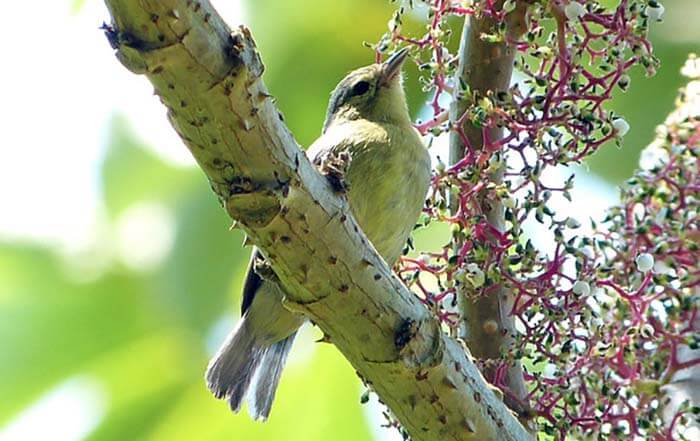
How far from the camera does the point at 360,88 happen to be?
134 inches

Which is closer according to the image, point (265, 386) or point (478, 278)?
point (478, 278)

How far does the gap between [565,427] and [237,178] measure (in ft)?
2.68

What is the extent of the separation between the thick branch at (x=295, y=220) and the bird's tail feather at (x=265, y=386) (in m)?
1.01

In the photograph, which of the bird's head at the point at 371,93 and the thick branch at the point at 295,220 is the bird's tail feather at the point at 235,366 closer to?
the bird's head at the point at 371,93

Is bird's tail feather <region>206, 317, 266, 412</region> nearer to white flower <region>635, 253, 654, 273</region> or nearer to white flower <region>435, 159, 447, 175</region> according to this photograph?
white flower <region>435, 159, 447, 175</region>

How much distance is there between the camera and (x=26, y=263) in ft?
11.7

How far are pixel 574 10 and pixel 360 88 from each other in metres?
1.45

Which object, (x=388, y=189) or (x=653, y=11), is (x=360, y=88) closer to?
(x=388, y=189)

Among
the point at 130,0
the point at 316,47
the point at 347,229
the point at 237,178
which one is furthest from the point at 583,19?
the point at 316,47

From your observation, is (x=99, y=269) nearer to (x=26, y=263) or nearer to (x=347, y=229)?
(x=26, y=263)

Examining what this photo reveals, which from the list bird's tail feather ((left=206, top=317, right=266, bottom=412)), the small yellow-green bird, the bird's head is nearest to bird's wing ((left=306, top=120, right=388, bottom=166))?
the small yellow-green bird

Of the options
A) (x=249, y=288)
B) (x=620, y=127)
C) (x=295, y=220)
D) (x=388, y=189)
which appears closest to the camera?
(x=295, y=220)

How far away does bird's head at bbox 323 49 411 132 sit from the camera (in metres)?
3.32

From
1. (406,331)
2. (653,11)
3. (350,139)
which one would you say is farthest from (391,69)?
(406,331)
